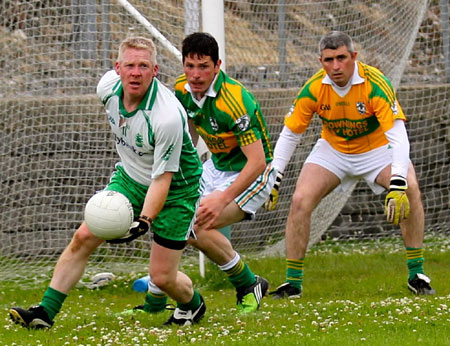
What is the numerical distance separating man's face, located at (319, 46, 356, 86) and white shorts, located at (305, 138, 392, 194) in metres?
0.69

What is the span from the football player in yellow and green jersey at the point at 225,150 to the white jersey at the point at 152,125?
78cm

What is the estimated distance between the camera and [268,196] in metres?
7.24

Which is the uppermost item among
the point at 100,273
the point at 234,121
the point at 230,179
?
the point at 234,121

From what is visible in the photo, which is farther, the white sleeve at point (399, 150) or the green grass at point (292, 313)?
the white sleeve at point (399, 150)

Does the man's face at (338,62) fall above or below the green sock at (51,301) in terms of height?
above

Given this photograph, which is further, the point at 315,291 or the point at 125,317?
the point at 315,291

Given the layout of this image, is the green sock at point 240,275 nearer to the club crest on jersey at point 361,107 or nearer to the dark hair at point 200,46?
the dark hair at point 200,46

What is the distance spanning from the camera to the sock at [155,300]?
22.1 ft

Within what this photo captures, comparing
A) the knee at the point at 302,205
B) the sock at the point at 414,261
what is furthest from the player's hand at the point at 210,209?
the sock at the point at 414,261

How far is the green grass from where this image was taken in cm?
531

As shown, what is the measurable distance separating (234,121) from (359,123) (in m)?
1.62

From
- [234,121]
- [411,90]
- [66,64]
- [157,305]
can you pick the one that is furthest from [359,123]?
[411,90]

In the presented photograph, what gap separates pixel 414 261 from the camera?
7805 mm

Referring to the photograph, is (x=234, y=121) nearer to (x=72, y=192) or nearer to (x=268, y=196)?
(x=268, y=196)
